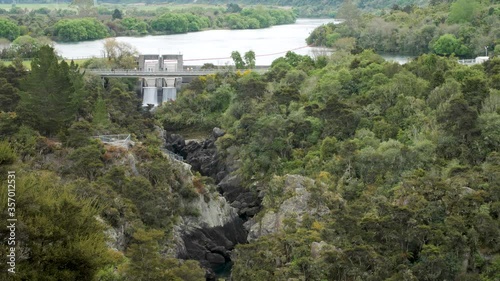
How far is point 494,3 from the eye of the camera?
72.9m

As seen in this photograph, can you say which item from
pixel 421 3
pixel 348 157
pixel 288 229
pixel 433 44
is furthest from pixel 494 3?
pixel 288 229

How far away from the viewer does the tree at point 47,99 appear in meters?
34.0

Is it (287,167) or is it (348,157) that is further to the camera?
(287,167)

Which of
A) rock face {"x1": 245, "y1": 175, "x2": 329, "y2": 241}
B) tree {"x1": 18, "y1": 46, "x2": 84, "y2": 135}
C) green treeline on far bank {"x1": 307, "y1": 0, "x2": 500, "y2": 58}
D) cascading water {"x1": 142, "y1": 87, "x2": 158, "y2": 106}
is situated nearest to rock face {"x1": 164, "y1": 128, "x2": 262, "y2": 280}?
rock face {"x1": 245, "y1": 175, "x2": 329, "y2": 241}

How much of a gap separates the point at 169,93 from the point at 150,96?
1.41m

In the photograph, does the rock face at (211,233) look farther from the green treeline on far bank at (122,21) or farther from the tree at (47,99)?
the green treeline on far bank at (122,21)

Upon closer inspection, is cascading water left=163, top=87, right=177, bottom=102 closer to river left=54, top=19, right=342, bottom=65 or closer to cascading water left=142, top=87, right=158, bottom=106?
cascading water left=142, top=87, right=158, bottom=106

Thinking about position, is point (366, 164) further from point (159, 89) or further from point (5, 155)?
point (159, 89)

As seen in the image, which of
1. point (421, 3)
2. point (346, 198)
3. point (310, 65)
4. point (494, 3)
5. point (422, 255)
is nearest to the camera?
point (422, 255)

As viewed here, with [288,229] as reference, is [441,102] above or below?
above

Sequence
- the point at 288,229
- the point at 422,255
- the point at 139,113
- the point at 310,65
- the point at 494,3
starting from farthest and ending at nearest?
1. the point at 494,3
2. the point at 310,65
3. the point at 139,113
4. the point at 288,229
5. the point at 422,255

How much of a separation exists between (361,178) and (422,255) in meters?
8.98

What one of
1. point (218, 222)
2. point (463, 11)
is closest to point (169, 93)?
point (218, 222)

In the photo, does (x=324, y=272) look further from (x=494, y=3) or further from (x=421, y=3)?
(x=421, y=3)
